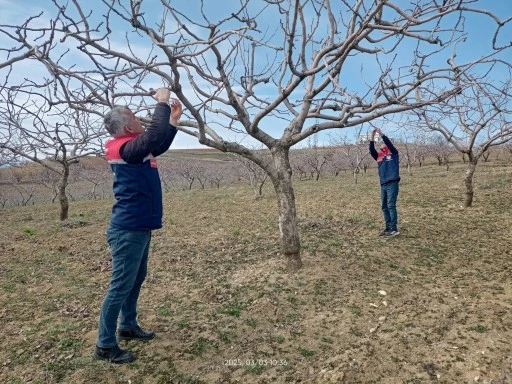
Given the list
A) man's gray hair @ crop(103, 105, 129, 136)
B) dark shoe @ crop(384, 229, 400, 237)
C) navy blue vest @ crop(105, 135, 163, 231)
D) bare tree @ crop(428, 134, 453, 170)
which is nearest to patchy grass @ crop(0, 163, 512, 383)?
dark shoe @ crop(384, 229, 400, 237)

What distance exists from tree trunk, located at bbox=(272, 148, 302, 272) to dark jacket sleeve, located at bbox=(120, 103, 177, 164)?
181 centimetres

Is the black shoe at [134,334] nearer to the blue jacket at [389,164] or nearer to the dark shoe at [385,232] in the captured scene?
the dark shoe at [385,232]

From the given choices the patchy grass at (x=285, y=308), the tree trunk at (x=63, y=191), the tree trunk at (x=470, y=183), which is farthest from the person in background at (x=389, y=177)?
the tree trunk at (x=63, y=191)

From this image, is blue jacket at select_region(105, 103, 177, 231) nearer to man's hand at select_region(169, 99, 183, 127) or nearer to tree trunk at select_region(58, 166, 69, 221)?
man's hand at select_region(169, 99, 183, 127)

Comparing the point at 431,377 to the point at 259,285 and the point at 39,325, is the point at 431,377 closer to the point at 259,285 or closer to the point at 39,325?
the point at 259,285

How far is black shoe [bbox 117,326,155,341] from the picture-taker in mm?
2770

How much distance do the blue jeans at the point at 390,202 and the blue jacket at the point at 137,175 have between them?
12.9 ft

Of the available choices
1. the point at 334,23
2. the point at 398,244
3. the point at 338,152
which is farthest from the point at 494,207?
the point at 338,152

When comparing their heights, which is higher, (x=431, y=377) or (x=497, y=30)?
(x=497, y=30)

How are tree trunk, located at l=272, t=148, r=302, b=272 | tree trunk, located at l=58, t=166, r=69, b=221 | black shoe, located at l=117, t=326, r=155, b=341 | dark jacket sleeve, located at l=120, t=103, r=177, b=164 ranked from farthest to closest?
tree trunk, located at l=58, t=166, r=69, b=221 < tree trunk, located at l=272, t=148, r=302, b=272 < black shoe, located at l=117, t=326, r=155, b=341 < dark jacket sleeve, located at l=120, t=103, r=177, b=164

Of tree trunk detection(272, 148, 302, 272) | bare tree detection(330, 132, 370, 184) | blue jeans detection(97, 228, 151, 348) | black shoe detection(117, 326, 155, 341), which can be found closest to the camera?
blue jeans detection(97, 228, 151, 348)

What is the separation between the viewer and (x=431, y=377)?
2.25 m

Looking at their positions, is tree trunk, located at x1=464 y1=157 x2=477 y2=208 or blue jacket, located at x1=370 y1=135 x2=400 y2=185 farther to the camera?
tree trunk, located at x1=464 y1=157 x2=477 y2=208

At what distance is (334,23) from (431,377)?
120 inches
